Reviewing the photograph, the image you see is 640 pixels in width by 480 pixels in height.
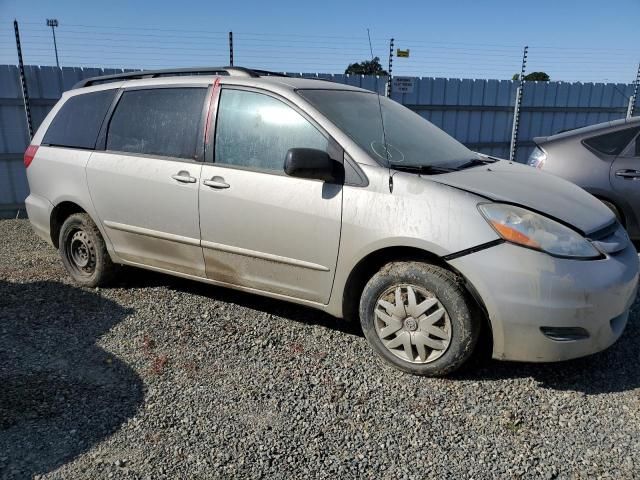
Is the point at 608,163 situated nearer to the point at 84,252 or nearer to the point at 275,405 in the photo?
the point at 275,405

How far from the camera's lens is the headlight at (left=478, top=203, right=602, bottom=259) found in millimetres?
2803

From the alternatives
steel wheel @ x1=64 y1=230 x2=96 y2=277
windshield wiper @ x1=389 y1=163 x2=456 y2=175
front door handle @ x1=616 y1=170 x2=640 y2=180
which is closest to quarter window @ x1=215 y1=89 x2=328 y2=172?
windshield wiper @ x1=389 y1=163 x2=456 y2=175

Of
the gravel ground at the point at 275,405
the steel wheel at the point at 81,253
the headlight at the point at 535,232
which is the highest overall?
the headlight at the point at 535,232

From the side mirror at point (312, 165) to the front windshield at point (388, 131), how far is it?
260 mm

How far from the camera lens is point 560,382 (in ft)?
10.2

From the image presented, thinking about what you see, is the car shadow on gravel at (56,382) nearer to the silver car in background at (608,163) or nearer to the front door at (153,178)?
the front door at (153,178)

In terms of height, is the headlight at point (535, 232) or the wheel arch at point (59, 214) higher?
the headlight at point (535, 232)

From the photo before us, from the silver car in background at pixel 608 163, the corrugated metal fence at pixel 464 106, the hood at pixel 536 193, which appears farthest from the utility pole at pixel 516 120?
the hood at pixel 536 193

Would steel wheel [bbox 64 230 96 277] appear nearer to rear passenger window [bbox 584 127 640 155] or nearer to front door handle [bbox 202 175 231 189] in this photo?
front door handle [bbox 202 175 231 189]

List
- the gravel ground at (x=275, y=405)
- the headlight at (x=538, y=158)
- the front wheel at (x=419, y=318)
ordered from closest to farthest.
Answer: the gravel ground at (x=275, y=405), the front wheel at (x=419, y=318), the headlight at (x=538, y=158)

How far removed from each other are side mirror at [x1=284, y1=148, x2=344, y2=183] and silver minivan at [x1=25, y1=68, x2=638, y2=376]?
0.4 inches

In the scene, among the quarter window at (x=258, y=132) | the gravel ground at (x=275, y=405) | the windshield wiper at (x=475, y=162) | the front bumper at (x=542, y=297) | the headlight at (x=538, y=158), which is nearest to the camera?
the gravel ground at (x=275, y=405)

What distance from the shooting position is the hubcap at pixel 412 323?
3.03 metres

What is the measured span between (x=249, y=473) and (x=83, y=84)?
3.97 meters
